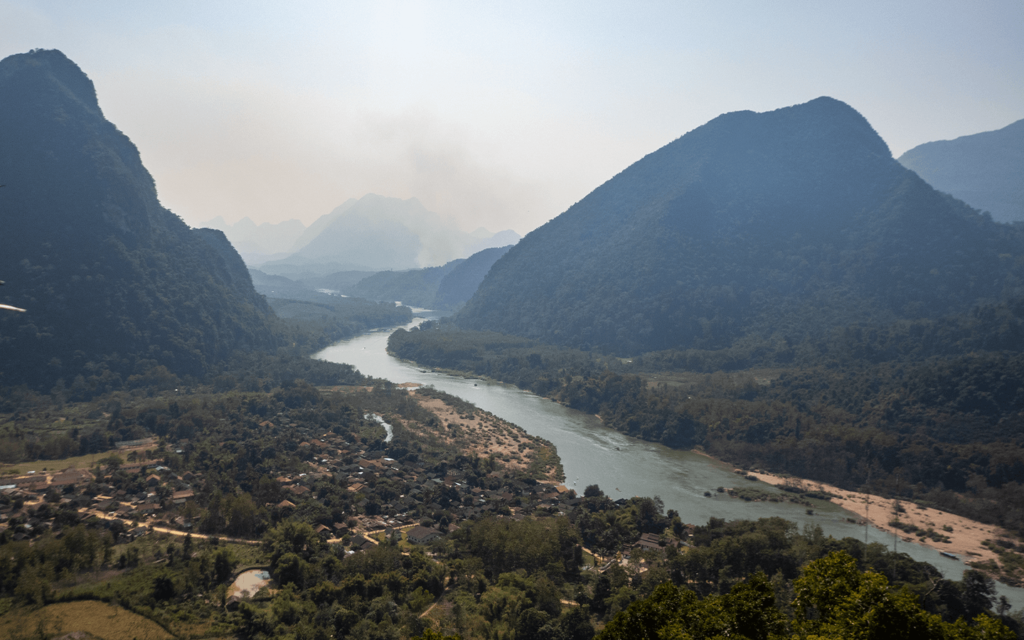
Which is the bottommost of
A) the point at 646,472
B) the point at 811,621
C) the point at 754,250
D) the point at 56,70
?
the point at 646,472

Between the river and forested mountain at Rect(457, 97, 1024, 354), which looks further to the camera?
forested mountain at Rect(457, 97, 1024, 354)

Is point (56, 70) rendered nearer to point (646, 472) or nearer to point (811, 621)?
point (646, 472)

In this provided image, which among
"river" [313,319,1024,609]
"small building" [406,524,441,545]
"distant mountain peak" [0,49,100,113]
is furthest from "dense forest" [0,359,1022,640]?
"distant mountain peak" [0,49,100,113]

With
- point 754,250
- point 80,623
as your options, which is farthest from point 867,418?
point 80,623

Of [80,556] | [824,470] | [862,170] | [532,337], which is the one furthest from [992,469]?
[862,170]

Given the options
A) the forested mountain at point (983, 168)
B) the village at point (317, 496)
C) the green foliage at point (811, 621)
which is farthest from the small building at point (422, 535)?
the forested mountain at point (983, 168)

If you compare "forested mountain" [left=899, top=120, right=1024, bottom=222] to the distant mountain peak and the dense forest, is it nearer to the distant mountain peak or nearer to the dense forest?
the dense forest
